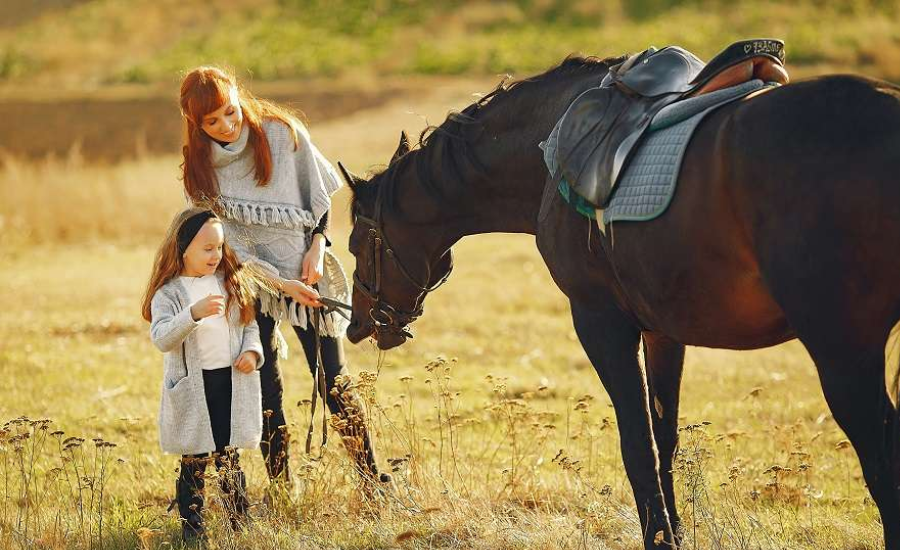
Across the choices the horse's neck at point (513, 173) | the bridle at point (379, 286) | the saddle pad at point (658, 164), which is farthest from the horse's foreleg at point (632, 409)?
the bridle at point (379, 286)

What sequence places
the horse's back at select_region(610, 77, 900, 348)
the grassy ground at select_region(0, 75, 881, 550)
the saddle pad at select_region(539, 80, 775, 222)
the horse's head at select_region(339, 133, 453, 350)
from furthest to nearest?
the horse's head at select_region(339, 133, 453, 350) < the grassy ground at select_region(0, 75, 881, 550) < the saddle pad at select_region(539, 80, 775, 222) < the horse's back at select_region(610, 77, 900, 348)

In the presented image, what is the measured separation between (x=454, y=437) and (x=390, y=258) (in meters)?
2.15

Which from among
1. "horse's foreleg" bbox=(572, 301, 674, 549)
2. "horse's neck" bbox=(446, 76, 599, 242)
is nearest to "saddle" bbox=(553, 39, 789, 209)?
"horse's neck" bbox=(446, 76, 599, 242)

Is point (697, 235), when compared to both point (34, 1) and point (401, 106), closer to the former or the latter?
point (401, 106)

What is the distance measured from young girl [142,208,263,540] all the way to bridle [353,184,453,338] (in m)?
0.72

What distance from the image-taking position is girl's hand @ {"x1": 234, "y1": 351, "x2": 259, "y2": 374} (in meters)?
4.33

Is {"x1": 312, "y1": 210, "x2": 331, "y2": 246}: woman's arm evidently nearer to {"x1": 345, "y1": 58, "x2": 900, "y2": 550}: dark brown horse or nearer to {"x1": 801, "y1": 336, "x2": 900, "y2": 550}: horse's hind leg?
{"x1": 345, "y1": 58, "x2": 900, "y2": 550}: dark brown horse

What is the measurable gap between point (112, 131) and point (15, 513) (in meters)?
24.3

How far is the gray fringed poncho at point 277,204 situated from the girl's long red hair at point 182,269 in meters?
0.29

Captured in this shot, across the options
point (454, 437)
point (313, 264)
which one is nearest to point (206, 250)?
point (313, 264)

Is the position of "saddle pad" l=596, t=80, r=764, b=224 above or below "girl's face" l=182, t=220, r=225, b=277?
above

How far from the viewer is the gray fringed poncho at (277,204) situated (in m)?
4.78

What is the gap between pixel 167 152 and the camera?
25.7 m

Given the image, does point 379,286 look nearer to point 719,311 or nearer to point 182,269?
point 182,269
